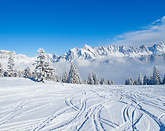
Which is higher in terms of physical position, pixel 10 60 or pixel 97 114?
pixel 10 60

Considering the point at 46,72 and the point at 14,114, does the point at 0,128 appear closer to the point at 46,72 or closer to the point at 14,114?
the point at 14,114

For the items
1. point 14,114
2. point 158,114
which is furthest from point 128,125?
point 14,114

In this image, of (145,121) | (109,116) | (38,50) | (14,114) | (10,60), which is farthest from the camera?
(10,60)

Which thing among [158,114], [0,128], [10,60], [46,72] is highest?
[10,60]

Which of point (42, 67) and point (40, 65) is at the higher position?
point (40, 65)

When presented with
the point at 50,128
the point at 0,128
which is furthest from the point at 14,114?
the point at 50,128

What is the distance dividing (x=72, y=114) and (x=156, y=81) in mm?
43519

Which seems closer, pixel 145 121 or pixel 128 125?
pixel 128 125

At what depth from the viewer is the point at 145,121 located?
A: 5090 millimetres

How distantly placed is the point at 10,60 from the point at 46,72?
2069 centimetres

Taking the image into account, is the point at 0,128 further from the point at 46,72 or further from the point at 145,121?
the point at 46,72

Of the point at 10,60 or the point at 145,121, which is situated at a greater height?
the point at 10,60

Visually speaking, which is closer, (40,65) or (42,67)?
(40,65)

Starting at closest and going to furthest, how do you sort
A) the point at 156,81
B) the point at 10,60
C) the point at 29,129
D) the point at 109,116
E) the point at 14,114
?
the point at 29,129 → the point at 109,116 → the point at 14,114 → the point at 10,60 → the point at 156,81
